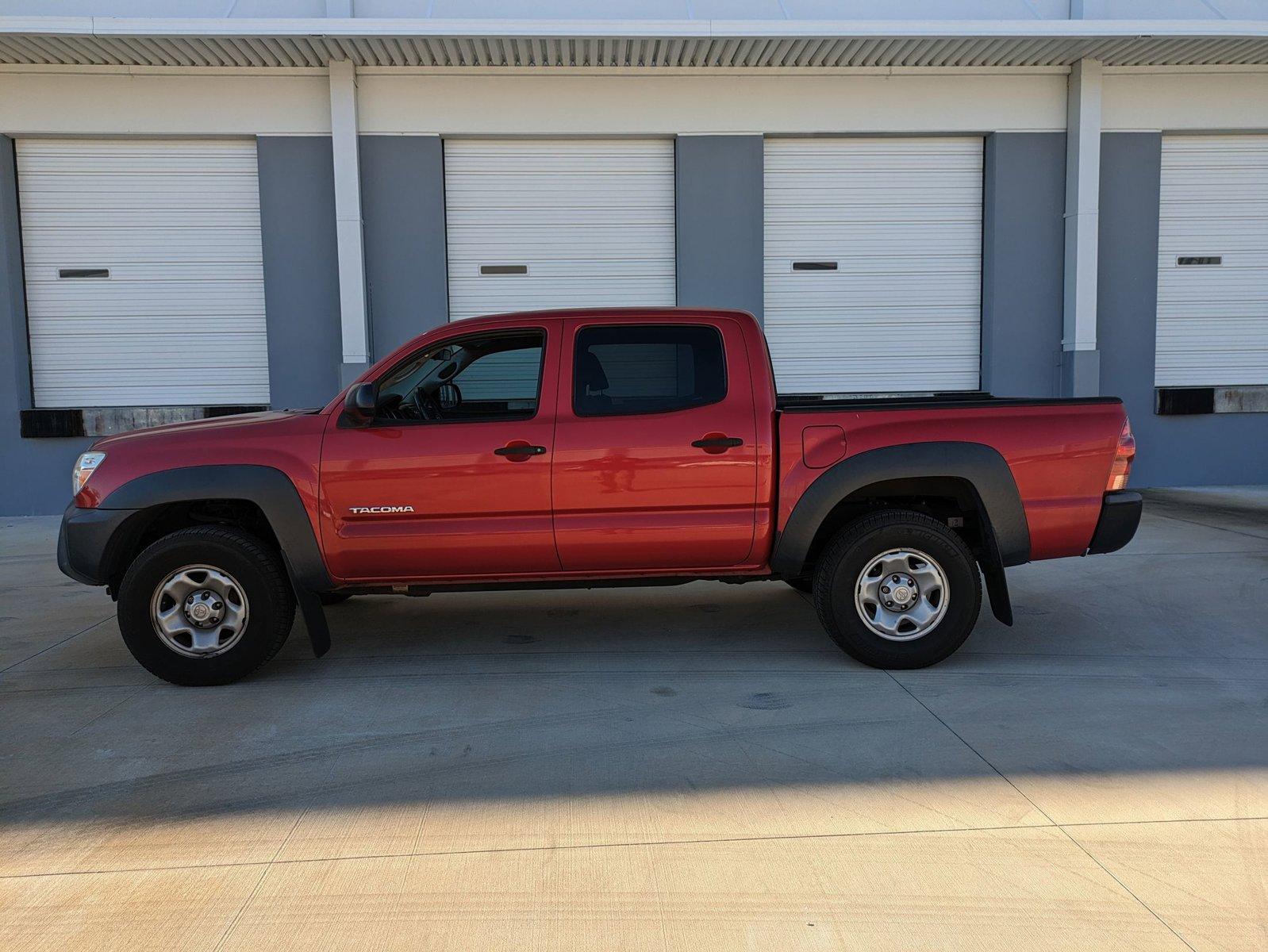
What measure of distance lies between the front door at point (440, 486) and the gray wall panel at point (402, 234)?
21.4 feet

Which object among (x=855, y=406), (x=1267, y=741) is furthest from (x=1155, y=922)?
(x=855, y=406)

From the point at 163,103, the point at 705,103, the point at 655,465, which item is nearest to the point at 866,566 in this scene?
the point at 655,465

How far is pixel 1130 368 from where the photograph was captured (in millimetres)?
11977

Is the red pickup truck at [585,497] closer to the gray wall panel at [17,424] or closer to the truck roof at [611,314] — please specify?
the truck roof at [611,314]

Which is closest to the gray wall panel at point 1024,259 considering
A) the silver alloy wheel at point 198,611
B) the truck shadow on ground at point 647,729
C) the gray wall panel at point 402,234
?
the truck shadow on ground at point 647,729

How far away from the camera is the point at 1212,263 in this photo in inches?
476

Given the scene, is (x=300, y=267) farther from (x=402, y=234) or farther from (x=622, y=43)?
(x=622, y=43)

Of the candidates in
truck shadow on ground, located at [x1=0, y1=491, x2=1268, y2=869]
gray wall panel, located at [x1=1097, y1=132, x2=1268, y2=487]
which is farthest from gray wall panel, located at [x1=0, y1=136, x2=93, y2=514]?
gray wall panel, located at [x1=1097, y1=132, x2=1268, y2=487]

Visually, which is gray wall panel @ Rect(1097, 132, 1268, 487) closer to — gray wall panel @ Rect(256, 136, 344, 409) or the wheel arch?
gray wall panel @ Rect(256, 136, 344, 409)

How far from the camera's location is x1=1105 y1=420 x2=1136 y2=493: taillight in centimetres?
498

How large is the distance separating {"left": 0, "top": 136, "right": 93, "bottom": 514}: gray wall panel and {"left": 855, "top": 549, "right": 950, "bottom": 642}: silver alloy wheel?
994 cm

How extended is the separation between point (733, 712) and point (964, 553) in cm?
149

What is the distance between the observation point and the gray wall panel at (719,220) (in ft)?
37.3

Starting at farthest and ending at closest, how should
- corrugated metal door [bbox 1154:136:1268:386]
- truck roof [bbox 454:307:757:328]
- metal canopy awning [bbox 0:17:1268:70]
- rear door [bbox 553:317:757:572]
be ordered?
1. corrugated metal door [bbox 1154:136:1268:386]
2. metal canopy awning [bbox 0:17:1268:70]
3. truck roof [bbox 454:307:757:328]
4. rear door [bbox 553:317:757:572]
